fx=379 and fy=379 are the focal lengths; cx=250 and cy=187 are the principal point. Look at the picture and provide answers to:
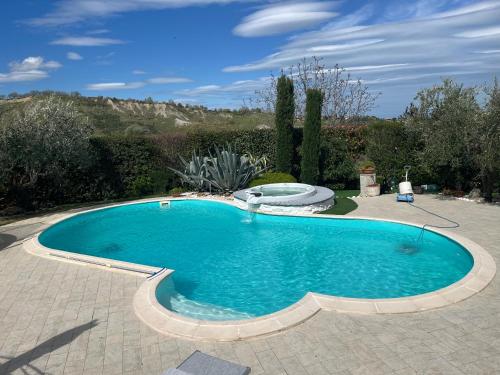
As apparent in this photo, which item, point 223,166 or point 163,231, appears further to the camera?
point 223,166

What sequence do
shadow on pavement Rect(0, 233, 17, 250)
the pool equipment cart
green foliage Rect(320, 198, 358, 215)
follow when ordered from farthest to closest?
the pool equipment cart → green foliage Rect(320, 198, 358, 215) → shadow on pavement Rect(0, 233, 17, 250)

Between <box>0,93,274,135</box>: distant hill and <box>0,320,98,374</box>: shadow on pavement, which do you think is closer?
<box>0,320,98,374</box>: shadow on pavement

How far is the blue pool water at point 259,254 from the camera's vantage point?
7168 mm

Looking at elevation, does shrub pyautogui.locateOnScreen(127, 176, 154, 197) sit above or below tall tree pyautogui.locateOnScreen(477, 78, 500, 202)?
below

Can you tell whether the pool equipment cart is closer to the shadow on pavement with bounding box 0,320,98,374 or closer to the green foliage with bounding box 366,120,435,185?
the green foliage with bounding box 366,120,435,185

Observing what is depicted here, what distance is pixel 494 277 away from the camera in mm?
6754

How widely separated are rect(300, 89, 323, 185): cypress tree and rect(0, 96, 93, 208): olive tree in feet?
28.8

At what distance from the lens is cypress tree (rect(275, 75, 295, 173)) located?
53.3 ft

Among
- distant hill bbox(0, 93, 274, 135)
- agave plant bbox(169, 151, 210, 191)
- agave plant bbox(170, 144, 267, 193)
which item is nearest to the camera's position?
agave plant bbox(170, 144, 267, 193)

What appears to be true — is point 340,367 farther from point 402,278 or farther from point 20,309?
point 20,309

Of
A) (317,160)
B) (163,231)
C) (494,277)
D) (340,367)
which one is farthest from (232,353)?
(317,160)

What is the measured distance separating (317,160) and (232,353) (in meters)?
12.2

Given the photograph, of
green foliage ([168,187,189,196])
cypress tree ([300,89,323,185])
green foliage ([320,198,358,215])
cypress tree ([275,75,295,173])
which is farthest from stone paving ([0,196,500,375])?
cypress tree ([275,75,295,173])

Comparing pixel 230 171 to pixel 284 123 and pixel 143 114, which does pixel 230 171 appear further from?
pixel 143 114
